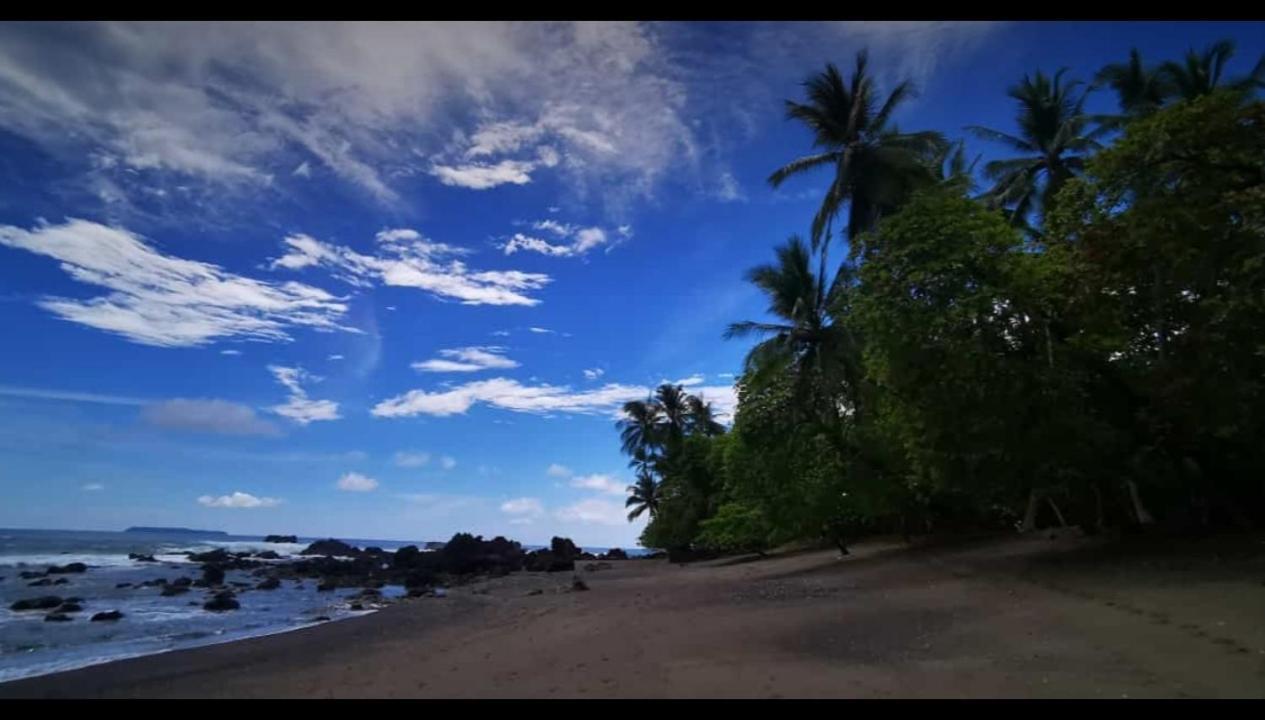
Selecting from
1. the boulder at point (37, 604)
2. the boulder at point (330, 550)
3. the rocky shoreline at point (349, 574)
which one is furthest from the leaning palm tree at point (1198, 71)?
the boulder at point (330, 550)

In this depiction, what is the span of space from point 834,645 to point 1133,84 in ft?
105

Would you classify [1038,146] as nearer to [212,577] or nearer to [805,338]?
[805,338]

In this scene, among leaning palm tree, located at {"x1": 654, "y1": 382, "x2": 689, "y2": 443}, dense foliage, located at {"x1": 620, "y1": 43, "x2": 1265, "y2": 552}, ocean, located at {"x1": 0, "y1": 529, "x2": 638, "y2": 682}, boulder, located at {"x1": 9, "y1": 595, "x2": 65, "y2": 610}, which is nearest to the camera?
dense foliage, located at {"x1": 620, "y1": 43, "x2": 1265, "y2": 552}

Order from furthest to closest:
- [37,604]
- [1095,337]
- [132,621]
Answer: [37,604] → [132,621] → [1095,337]

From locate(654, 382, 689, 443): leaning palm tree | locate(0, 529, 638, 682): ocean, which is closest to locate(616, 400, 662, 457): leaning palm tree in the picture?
locate(654, 382, 689, 443): leaning palm tree

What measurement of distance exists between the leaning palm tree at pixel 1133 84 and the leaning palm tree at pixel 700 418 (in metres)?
33.1

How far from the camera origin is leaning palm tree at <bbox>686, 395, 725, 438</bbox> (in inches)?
2194

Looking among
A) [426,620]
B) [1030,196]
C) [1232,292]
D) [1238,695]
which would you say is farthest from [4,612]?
[1030,196]

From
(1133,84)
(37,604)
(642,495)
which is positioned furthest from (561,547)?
(1133,84)

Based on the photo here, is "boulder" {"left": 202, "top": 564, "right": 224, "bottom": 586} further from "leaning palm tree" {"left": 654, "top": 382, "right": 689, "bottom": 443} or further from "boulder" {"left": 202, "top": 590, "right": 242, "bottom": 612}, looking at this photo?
"leaning palm tree" {"left": 654, "top": 382, "right": 689, "bottom": 443}

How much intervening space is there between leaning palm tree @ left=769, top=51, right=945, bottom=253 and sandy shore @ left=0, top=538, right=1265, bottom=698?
1323 cm

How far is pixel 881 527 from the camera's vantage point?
94.2ft

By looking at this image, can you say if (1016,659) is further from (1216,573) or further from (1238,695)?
(1216,573)

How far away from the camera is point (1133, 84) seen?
30172 mm
